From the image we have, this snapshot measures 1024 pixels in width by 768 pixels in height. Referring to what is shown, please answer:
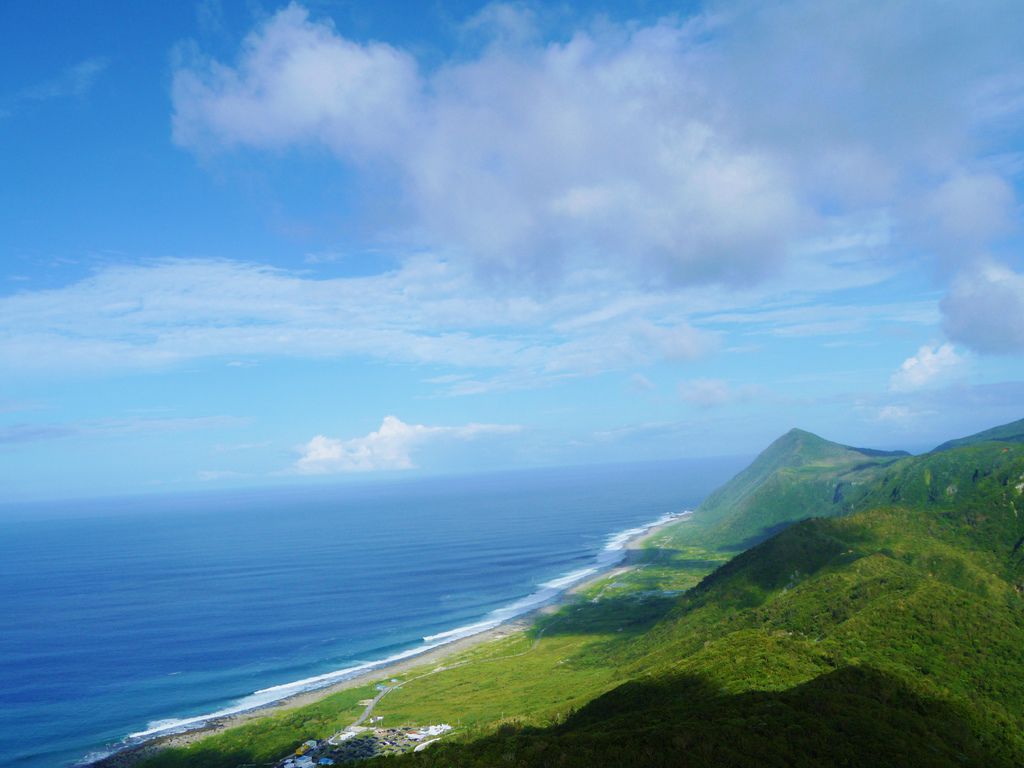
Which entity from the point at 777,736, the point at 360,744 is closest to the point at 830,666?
the point at 777,736

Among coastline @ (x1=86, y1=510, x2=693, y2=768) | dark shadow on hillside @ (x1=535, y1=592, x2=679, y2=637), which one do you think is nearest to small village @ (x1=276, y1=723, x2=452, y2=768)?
coastline @ (x1=86, y1=510, x2=693, y2=768)

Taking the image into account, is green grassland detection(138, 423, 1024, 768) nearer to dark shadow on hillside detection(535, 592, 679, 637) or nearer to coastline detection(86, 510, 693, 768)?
dark shadow on hillside detection(535, 592, 679, 637)

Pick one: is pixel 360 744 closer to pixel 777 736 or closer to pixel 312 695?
pixel 312 695


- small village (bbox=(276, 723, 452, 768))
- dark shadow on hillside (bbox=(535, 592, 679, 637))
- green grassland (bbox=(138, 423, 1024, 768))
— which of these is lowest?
dark shadow on hillside (bbox=(535, 592, 679, 637))

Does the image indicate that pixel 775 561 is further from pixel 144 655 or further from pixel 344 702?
pixel 144 655

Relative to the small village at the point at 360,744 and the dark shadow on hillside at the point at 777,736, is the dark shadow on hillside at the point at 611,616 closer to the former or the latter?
the small village at the point at 360,744

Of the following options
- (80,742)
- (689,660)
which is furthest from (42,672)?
(689,660)
